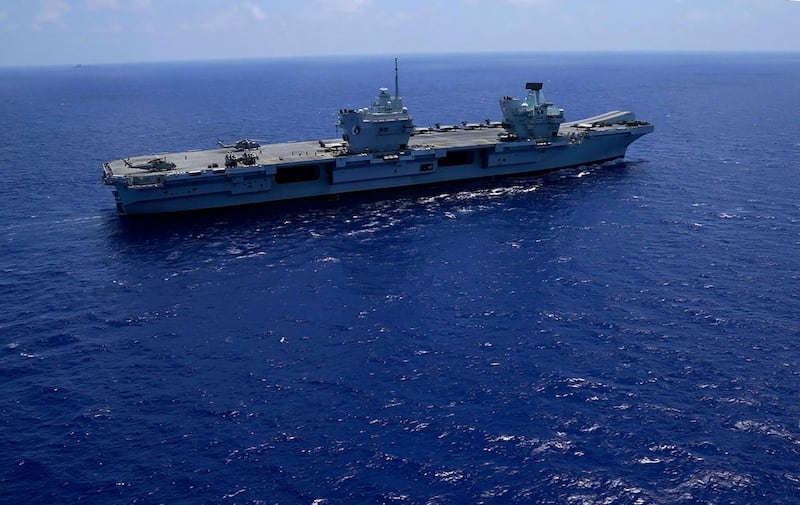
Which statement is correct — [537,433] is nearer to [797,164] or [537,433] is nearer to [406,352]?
[406,352]

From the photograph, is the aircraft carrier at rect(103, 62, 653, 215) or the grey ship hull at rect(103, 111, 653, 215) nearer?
the grey ship hull at rect(103, 111, 653, 215)

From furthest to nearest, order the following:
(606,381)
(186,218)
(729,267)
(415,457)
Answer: (186,218) → (729,267) → (606,381) → (415,457)

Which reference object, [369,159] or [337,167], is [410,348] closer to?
[337,167]

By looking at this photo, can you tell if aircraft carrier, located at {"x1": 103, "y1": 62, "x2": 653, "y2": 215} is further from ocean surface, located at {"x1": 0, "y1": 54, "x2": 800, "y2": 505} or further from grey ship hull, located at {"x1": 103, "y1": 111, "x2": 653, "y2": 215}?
ocean surface, located at {"x1": 0, "y1": 54, "x2": 800, "y2": 505}

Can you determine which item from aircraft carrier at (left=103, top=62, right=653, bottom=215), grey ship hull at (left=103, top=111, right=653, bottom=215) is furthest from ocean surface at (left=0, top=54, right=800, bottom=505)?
aircraft carrier at (left=103, top=62, right=653, bottom=215)

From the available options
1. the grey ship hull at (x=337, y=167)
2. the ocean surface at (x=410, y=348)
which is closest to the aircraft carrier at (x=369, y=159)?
the grey ship hull at (x=337, y=167)

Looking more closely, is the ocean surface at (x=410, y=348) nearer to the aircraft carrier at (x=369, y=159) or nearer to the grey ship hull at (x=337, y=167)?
the grey ship hull at (x=337, y=167)

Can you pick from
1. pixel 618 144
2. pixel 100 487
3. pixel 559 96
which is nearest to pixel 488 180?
pixel 618 144
